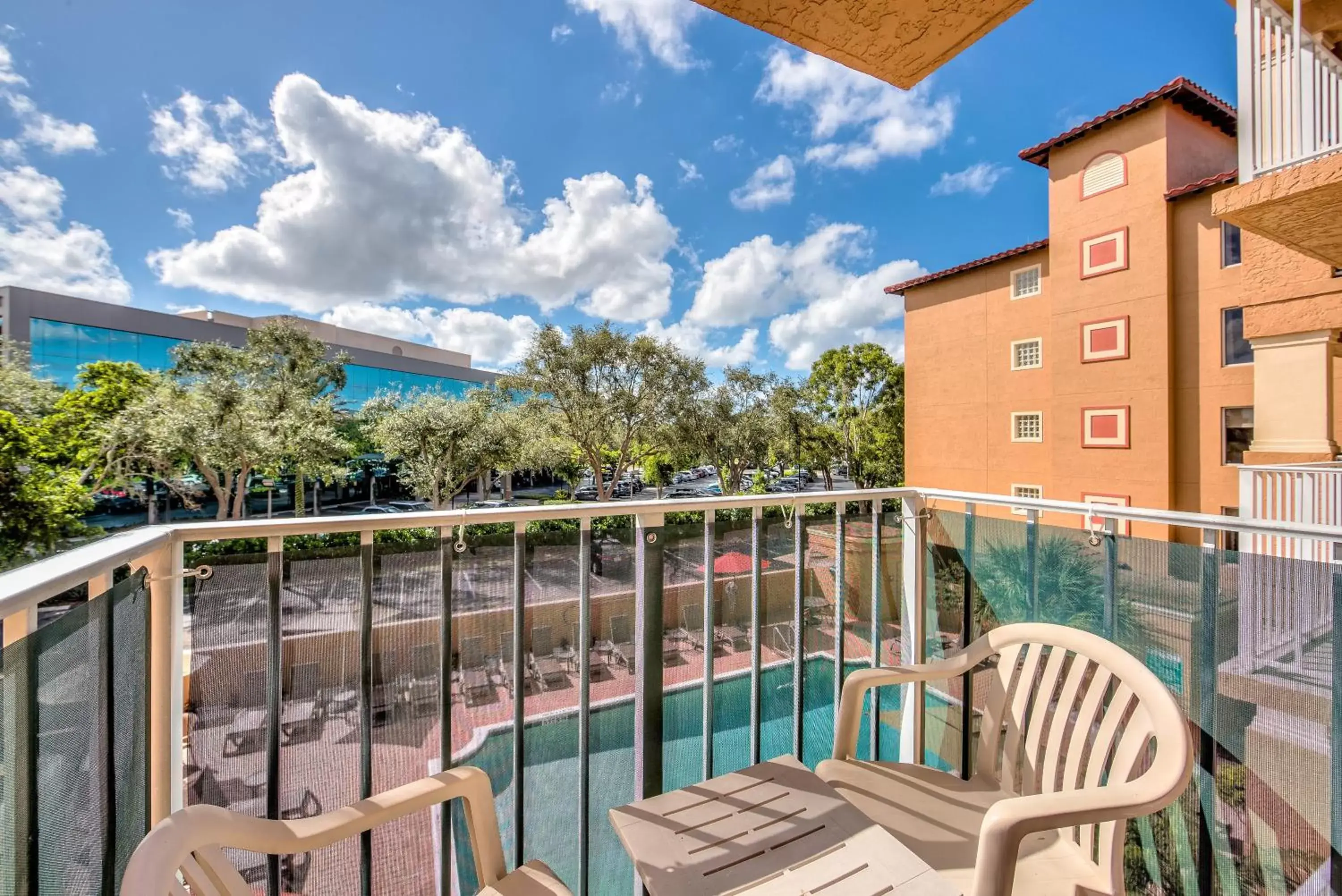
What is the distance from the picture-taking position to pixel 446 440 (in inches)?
564

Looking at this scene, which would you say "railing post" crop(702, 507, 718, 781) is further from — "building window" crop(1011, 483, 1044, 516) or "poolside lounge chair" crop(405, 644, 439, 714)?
"building window" crop(1011, 483, 1044, 516)

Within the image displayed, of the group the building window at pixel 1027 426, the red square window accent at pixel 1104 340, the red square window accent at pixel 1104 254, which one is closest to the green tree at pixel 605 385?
the building window at pixel 1027 426

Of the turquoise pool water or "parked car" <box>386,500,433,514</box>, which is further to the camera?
"parked car" <box>386,500,433,514</box>

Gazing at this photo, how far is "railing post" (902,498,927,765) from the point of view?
2006mm

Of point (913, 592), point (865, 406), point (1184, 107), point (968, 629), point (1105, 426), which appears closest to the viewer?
point (968, 629)

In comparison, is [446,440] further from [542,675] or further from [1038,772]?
[1038,772]

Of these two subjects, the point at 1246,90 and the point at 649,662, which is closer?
the point at 649,662

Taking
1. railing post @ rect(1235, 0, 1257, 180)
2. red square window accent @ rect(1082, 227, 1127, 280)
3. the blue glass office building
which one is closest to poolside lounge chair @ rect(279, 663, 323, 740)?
railing post @ rect(1235, 0, 1257, 180)

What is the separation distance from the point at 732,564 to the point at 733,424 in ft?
48.2

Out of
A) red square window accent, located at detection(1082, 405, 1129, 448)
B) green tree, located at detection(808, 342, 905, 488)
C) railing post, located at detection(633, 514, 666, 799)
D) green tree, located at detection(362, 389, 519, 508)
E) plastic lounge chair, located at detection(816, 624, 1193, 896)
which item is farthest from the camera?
green tree, located at detection(808, 342, 905, 488)

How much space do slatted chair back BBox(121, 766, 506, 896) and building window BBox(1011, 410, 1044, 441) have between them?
13698 mm

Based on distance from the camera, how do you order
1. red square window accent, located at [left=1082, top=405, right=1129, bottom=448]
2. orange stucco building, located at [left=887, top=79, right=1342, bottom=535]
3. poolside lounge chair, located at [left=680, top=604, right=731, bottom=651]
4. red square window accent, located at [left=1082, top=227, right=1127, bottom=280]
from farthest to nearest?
red square window accent, located at [left=1082, top=227, right=1127, bottom=280]
red square window accent, located at [left=1082, top=405, right=1129, bottom=448]
orange stucco building, located at [left=887, top=79, right=1342, bottom=535]
poolside lounge chair, located at [left=680, top=604, right=731, bottom=651]

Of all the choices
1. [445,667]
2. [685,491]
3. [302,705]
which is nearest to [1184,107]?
[445,667]

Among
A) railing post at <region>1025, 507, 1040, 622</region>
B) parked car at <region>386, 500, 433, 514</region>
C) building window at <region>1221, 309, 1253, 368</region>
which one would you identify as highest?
building window at <region>1221, 309, 1253, 368</region>
